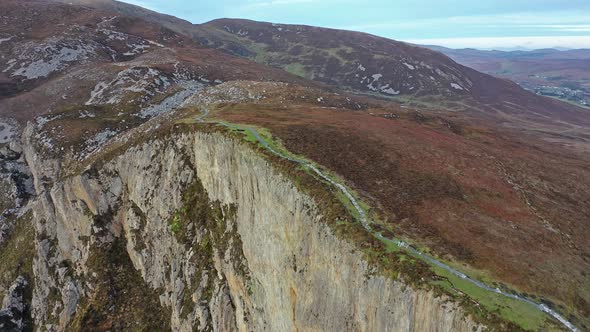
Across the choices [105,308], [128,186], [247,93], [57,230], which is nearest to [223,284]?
[105,308]

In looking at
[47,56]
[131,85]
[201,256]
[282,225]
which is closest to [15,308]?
[201,256]

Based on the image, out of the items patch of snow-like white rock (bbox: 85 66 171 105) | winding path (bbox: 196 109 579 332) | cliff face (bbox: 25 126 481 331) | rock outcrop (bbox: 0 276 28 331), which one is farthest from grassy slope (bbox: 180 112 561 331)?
patch of snow-like white rock (bbox: 85 66 171 105)

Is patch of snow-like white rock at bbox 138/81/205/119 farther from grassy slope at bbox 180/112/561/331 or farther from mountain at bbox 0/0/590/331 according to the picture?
grassy slope at bbox 180/112/561/331

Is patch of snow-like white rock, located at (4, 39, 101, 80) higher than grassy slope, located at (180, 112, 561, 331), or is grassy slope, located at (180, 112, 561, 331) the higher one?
patch of snow-like white rock, located at (4, 39, 101, 80)

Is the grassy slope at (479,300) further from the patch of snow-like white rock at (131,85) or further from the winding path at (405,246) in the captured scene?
the patch of snow-like white rock at (131,85)

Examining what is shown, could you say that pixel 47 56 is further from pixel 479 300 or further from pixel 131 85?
pixel 479 300

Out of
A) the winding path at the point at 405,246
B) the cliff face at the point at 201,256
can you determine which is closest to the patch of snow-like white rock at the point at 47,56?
the cliff face at the point at 201,256

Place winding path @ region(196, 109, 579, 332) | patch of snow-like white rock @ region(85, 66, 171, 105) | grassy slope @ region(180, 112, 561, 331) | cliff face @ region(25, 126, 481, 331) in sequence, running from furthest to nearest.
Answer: patch of snow-like white rock @ region(85, 66, 171, 105) → cliff face @ region(25, 126, 481, 331) → winding path @ region(196, 109, 579, 332) → grassy slope @ region(180, 112, 561, 331)
